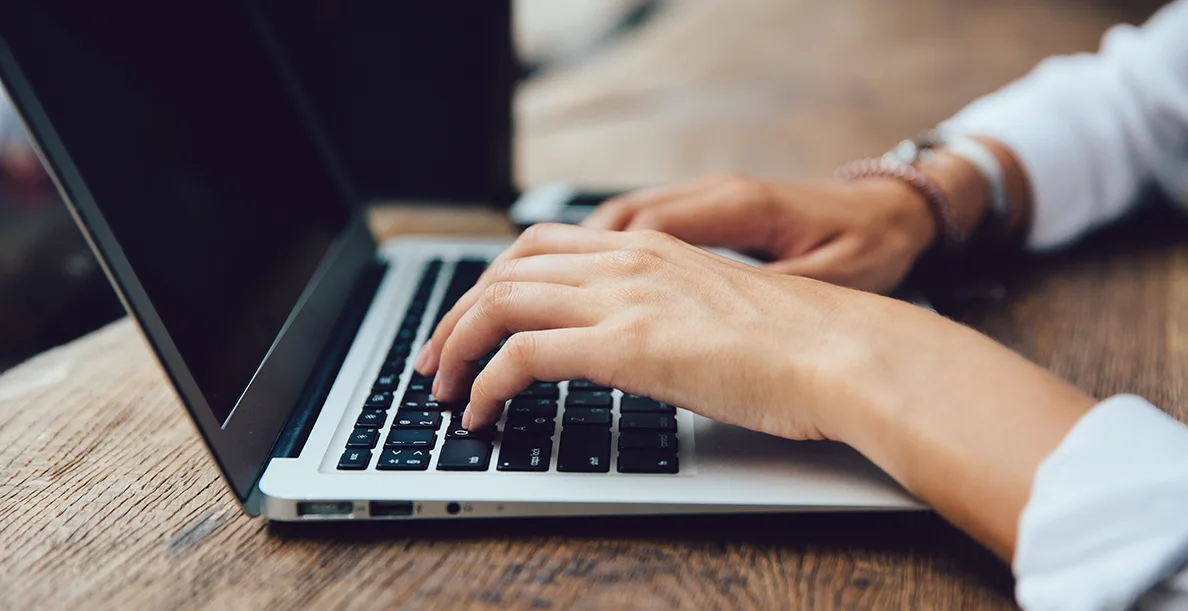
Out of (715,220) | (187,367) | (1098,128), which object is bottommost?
(1098,128)

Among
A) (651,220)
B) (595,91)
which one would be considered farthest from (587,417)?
(595,91)

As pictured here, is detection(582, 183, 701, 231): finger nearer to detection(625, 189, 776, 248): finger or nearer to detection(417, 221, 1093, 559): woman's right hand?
detection(625, 189, 776, 248): finger

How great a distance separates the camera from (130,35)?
1.69 ft

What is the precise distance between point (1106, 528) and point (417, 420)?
32 centimetres

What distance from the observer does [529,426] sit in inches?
18.4

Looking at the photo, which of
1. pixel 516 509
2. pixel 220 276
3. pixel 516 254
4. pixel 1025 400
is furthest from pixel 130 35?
pixel 1025 400

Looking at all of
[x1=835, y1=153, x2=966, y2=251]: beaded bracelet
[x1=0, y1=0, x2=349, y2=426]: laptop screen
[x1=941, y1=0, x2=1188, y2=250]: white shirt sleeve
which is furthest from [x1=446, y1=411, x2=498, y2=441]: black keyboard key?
[x1=941, y1=0, x2=1188, y2=250]: white shirt sleeve

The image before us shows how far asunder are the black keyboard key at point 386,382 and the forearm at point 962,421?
257mm

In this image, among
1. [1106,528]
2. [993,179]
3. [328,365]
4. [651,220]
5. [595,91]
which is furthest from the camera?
[595,91]

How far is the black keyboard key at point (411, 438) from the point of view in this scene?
45cm

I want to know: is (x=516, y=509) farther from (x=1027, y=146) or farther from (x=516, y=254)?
(x=1027, y=146)

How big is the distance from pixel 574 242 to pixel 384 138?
45cm

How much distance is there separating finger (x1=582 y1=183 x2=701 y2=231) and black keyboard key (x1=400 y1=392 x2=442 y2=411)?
0.21 meters

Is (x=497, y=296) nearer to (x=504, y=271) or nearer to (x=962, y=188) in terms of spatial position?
(x=504, y=271)
